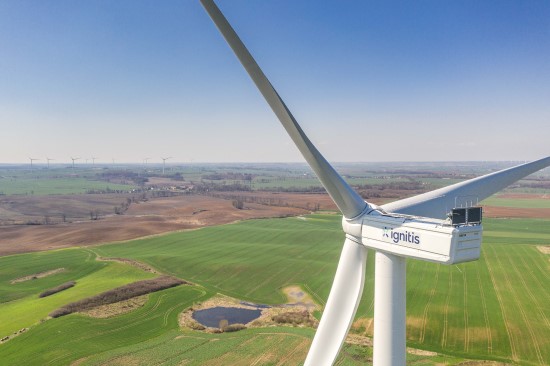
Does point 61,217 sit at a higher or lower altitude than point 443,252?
lower

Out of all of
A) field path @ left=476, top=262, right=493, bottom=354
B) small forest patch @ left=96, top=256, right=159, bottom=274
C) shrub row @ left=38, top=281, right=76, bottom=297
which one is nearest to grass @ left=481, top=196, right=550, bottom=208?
field path @ left=476, top=262, right=493, bottom=354

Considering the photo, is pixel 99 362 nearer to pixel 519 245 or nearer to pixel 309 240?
pixel 309 240

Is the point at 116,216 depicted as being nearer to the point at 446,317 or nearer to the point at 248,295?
the point at 248,295

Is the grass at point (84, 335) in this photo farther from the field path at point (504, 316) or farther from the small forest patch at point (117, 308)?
the field path at point (504, 316)

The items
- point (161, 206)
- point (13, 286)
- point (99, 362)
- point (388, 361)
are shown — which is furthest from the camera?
point (161, 206)

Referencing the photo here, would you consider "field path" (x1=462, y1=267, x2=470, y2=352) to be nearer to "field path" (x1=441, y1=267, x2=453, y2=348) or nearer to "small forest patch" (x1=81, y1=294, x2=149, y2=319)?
"field path" (x1=441, y1=267, x2=453, y2=348)

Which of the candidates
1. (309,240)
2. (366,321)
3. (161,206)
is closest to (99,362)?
(366,321)

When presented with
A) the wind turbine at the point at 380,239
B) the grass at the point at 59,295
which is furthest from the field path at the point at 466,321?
the grass at the point at 59,295


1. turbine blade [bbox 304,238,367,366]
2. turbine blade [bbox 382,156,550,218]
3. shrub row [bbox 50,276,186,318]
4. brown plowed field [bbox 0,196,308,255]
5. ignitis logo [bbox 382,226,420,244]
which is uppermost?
turbine blade [bbox 382,156,550,218]
